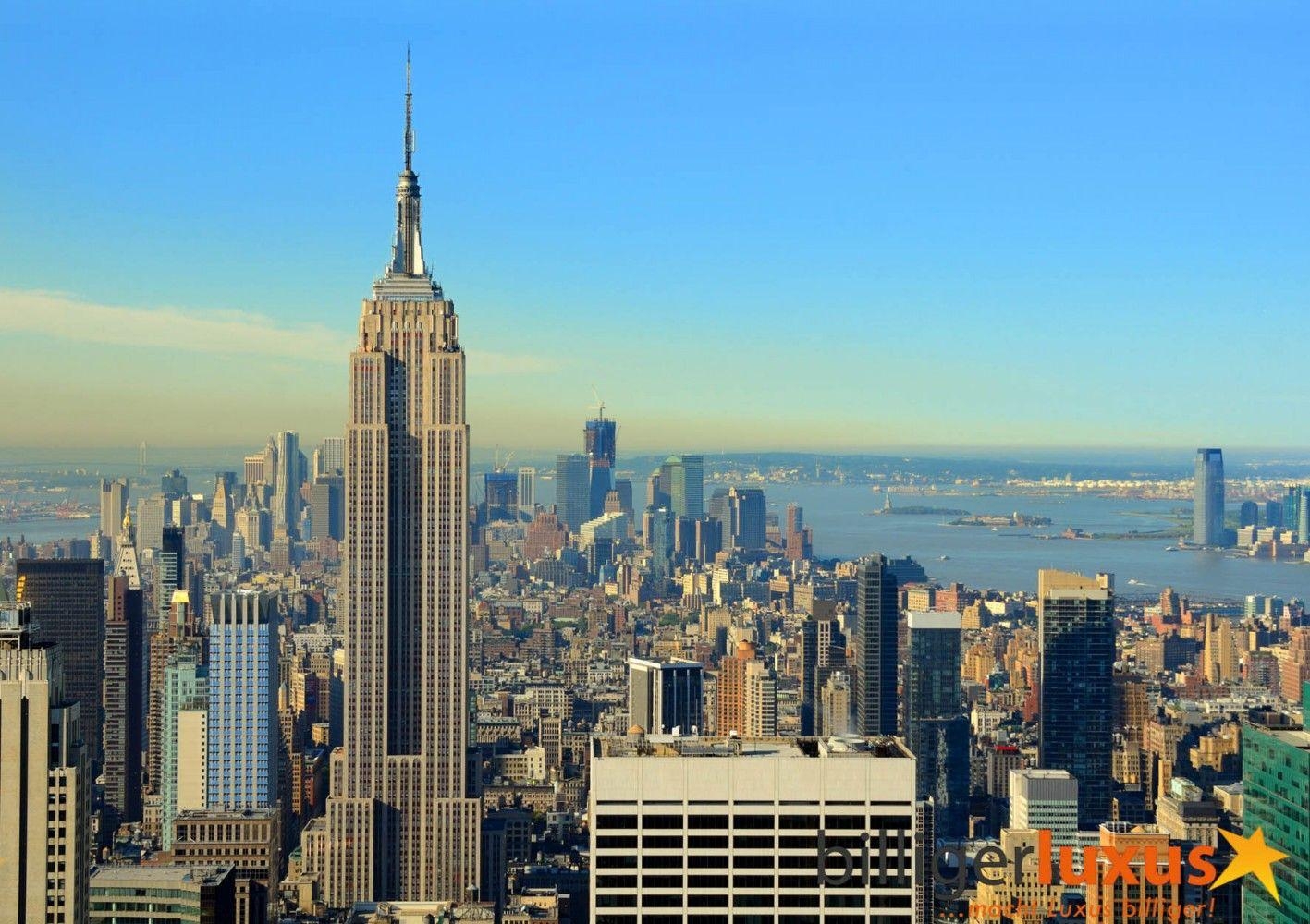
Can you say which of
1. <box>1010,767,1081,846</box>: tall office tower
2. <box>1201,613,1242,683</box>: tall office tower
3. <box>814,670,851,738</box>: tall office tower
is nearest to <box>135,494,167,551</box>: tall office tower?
<box>814,670,851,738</box>: tall office tower

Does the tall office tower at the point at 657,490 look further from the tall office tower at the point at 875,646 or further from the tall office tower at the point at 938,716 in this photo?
the tall office tower at the point at 938,716

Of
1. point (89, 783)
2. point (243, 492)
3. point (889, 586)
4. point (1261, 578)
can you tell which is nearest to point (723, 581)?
point (889, 586)

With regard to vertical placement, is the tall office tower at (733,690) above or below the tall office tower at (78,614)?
below

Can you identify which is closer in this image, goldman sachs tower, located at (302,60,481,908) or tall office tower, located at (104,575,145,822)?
tall office tower, located at (104,575,145,822)

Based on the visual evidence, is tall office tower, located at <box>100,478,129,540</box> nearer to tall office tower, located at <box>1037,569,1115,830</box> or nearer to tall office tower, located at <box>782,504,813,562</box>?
tall office tower, located at <box>1037,569,1115,830</box>

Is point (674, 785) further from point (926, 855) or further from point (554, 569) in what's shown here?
point (554, 569)

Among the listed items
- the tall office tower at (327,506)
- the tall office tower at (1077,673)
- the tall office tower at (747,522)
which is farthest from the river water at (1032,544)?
the tall office tower at (327,506)
